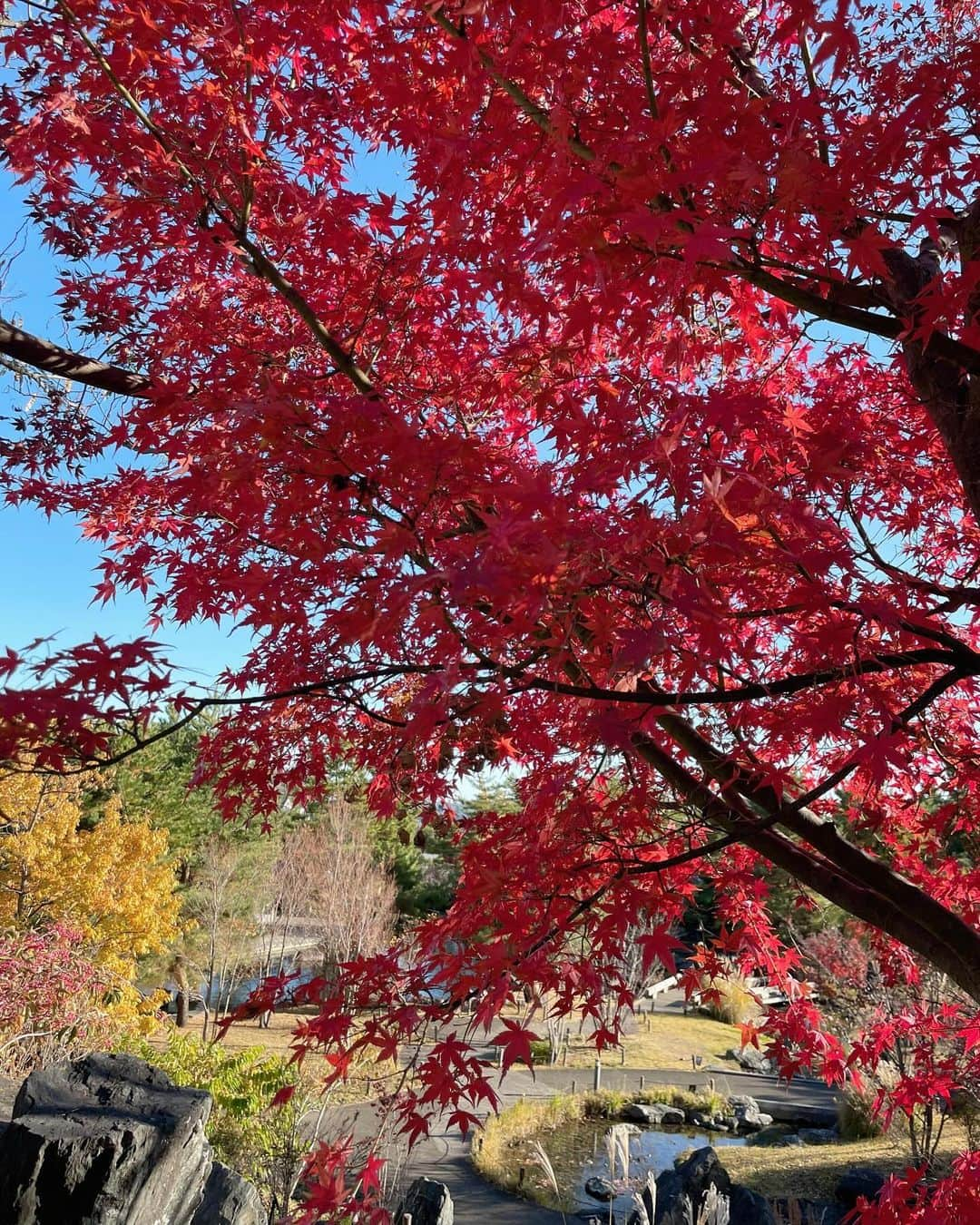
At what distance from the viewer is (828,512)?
2.89m

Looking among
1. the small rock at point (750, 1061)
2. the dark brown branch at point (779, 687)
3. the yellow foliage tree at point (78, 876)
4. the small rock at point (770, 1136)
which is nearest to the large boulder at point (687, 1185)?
the small rock at point (770, 1136)

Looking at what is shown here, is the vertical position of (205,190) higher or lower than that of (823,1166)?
higher

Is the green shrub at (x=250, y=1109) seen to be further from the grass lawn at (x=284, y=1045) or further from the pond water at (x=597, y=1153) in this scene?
the pond water at (x=597, y=1153)

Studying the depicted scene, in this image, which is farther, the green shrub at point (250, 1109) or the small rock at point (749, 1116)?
the small rock at point (749, 1116)

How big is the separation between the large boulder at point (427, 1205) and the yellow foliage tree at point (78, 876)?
18.1ft

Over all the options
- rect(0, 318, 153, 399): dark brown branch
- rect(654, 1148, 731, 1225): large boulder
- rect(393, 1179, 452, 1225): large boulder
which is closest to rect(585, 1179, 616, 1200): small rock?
rect(654, 1148, 731, 1225): large boulder

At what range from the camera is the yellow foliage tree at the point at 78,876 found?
11.6m

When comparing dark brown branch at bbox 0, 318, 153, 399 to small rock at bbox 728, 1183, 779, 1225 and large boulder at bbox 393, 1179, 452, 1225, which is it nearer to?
large boulder at bbox 393, 1179, 452, 1225

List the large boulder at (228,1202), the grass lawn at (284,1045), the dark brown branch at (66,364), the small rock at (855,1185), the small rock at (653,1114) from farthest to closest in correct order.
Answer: the small rock at (653,1114) → the grass lawn at (284,1045) → the small rock at (855,1185) → the large boulder at (228,1202) → the dark brown branch at (66,364)

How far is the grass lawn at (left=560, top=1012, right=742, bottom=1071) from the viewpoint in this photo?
55.9 feet

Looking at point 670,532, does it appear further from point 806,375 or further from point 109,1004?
point 109,1004

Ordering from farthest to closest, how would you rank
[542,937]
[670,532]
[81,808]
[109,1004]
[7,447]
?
[81,808]
[109,1004]
[7,447]
[542,937]
[670,532]

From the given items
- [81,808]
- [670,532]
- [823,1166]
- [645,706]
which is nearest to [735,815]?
[645,706]

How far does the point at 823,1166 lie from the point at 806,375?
1067cm
